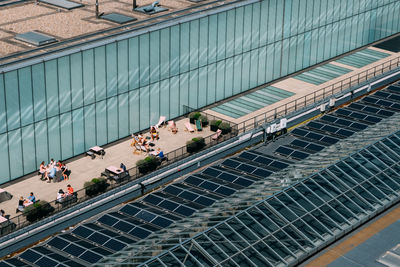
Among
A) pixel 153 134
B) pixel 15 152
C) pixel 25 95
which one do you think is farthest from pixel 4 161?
pixel 153 134

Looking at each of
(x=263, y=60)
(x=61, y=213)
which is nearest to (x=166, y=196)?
(x=61, y=213)

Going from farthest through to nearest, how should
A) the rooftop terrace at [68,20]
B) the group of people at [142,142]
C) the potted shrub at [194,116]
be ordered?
the potted shrub at [194,116] < the group of people at [142,142] < the rooftop terrace at [68,20]

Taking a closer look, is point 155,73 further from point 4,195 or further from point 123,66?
point 4,195

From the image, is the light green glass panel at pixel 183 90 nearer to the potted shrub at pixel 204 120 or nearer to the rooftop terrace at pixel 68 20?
the potted shrub at pixel 204 120

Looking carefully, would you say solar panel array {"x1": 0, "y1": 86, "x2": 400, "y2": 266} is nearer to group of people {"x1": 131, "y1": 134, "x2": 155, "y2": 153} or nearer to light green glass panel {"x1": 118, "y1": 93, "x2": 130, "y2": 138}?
group of people {"x1": 131, "y1": 134, "x2": 155, "y2": 153}

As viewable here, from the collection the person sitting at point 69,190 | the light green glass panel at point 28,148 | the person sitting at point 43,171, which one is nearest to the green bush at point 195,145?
the person sitting at point 69,190

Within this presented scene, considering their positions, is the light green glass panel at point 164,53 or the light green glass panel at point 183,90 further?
the light green glass panel at point 183,90
